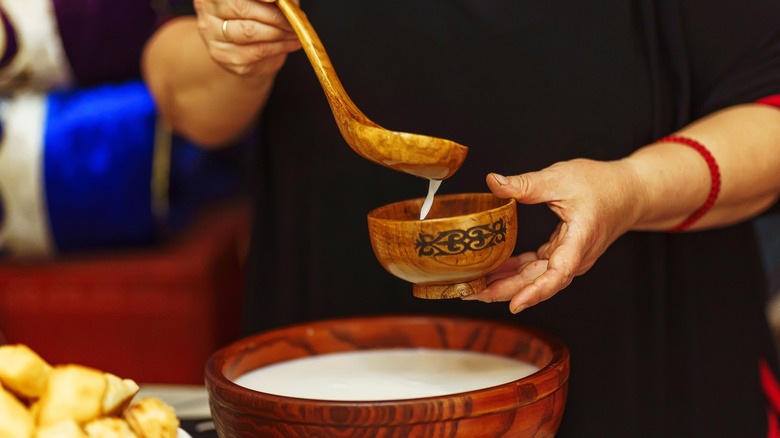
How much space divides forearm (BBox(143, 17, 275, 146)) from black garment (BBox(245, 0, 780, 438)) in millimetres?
79

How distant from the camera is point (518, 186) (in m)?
0.75

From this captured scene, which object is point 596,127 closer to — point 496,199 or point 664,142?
point 664,142

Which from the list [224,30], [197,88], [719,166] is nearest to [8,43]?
[197,88]

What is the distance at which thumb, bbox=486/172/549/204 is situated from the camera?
2.41ft

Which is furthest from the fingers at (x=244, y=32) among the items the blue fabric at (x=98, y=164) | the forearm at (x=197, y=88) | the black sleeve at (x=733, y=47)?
the blue fabric at (x=98, y=164)

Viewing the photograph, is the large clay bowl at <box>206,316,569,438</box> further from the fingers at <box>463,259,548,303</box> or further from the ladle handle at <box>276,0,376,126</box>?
the ladle handle at <box>276,0,376,126</box>

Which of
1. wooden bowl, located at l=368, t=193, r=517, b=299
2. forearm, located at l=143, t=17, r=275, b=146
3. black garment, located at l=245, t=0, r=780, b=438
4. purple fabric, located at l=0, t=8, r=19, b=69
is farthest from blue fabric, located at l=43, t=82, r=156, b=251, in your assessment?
wooden bowl, located at l=368, t=193, r=517, b=299

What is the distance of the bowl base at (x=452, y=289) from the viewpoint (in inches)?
30.2

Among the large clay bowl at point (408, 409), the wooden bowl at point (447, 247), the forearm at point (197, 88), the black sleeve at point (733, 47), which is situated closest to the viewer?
the large clay bowl at point (408, 409)

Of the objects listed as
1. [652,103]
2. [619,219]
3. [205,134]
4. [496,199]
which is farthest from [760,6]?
[205,134]

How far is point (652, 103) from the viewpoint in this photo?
107 centimetres

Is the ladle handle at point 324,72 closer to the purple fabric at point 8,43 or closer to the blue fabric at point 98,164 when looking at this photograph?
the blue fabric at point 98,164

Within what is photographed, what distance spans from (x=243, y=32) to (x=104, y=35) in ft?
4.23

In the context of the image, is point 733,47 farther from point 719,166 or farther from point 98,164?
point 98,164
